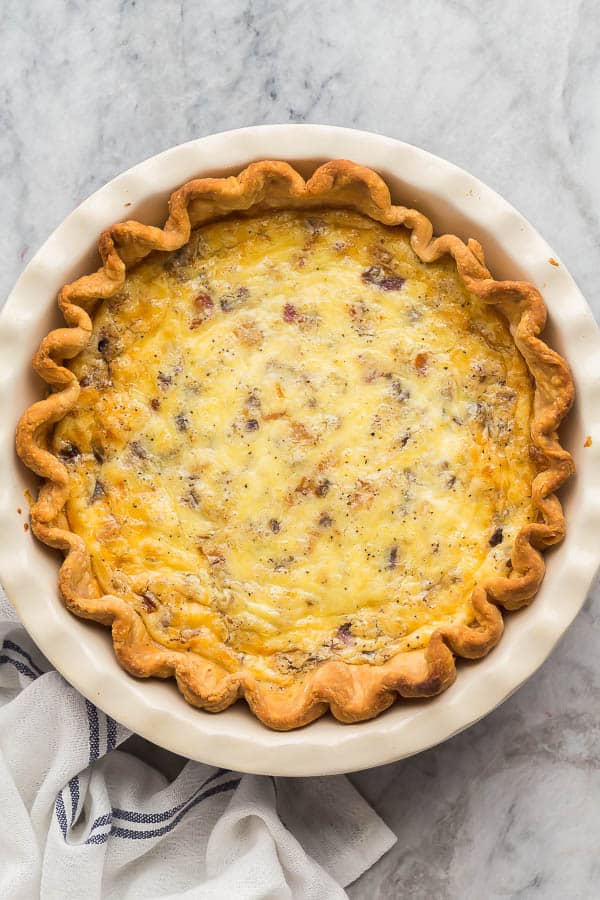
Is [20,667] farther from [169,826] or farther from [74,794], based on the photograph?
[169,826]

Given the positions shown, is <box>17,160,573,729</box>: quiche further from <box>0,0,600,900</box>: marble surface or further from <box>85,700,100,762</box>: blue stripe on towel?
<box>0,0,600,900</box>: marble surface

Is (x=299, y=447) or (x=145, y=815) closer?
(x=299, y=447)

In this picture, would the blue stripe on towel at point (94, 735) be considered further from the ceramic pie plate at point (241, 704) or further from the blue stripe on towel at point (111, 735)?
the ceramic pie plate at point (241, 704)

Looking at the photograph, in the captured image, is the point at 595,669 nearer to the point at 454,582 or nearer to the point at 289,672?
the point at 454,582

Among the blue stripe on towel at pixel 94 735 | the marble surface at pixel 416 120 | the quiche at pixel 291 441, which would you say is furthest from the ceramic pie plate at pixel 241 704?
the marble surface at pixel 416 120

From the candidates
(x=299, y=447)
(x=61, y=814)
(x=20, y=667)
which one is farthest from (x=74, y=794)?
(x=299, y=447)

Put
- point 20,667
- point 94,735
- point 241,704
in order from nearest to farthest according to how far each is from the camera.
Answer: point 241,704 → point 94,735 → point 20,667
